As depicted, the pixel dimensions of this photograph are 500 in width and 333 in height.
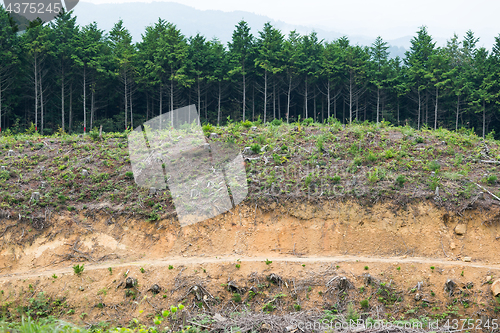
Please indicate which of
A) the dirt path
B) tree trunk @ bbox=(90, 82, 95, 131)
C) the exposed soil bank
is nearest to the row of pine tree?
tree trunk @ bbox=(90, 82, 95, 131)

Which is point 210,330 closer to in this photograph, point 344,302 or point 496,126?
point 344,302

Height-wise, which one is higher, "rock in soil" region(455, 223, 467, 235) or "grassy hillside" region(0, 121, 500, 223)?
"grassy hillside" region(0, 121, 500, 223)

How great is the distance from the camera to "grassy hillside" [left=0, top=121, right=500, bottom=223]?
1102 cm

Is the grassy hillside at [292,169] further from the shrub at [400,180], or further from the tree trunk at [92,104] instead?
the tree trunk at [92,104]

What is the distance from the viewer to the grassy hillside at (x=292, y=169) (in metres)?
11.0

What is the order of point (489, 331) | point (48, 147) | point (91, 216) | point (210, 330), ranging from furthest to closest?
point (48, 147) < point (91, 216) < point (489, 331) < point (210, 330)

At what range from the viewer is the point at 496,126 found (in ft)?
86.8

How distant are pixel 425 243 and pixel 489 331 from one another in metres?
2.63

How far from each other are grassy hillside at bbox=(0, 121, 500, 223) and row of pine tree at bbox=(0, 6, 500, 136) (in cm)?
1173

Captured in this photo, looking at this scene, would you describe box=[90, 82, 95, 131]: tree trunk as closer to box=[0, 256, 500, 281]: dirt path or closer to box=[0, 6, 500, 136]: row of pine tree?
box=[0, 6, 500, 136]: row of pine tree

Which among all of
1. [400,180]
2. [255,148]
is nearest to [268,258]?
[255,148]

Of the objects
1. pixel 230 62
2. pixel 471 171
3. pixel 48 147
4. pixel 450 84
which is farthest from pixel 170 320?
pixel 450 84

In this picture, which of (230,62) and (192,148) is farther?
(230,62)

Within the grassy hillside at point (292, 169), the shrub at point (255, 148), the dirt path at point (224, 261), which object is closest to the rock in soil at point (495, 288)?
the dirt path at point (224, 261)
